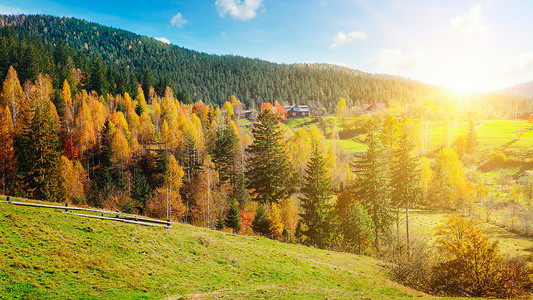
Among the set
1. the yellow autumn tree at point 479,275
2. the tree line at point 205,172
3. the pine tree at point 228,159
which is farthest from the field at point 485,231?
the pine tree at point 228,159

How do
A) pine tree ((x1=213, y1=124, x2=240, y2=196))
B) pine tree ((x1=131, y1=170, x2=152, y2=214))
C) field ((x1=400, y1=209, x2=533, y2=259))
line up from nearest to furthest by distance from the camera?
1. field ((x1=400, y1=209, x2=533, y2=259))
2. pine tree ((x1=131, y1=170, x2=152, y2=214))
3. pine tree ((x1=213, y1=124, x2=240, y2=196))

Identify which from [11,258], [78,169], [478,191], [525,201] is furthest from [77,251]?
[525,201]

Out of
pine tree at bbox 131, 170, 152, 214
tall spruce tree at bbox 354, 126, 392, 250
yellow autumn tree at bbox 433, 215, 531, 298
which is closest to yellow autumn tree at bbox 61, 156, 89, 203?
pine tree at bbox 131, 170, 152, 214

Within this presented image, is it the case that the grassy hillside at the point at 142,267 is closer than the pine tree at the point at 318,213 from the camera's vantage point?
Yes

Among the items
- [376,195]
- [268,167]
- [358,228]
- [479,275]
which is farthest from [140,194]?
[479,275]

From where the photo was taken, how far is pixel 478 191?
74.8 metres

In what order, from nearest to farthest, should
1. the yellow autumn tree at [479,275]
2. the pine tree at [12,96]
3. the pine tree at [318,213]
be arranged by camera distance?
the yellow autumn tree at [479,275] → the pine tree at [318,213] → the pine tree at [12,96]

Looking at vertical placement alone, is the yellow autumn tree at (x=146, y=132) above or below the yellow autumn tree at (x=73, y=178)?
above

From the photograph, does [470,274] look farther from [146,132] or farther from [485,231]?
Answer: [146,132]

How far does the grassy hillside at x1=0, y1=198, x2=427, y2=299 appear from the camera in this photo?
543 inches

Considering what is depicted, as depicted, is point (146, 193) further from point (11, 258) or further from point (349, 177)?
point (349, 177)

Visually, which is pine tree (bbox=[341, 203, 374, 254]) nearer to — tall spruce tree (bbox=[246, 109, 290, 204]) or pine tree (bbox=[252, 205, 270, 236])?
tall spruce tree (bbox=[246, 109, 290, 204])

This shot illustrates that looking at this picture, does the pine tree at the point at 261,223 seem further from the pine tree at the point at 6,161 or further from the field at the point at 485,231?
the pine tree at the point at 6,161

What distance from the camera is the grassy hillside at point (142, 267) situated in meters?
13.8
